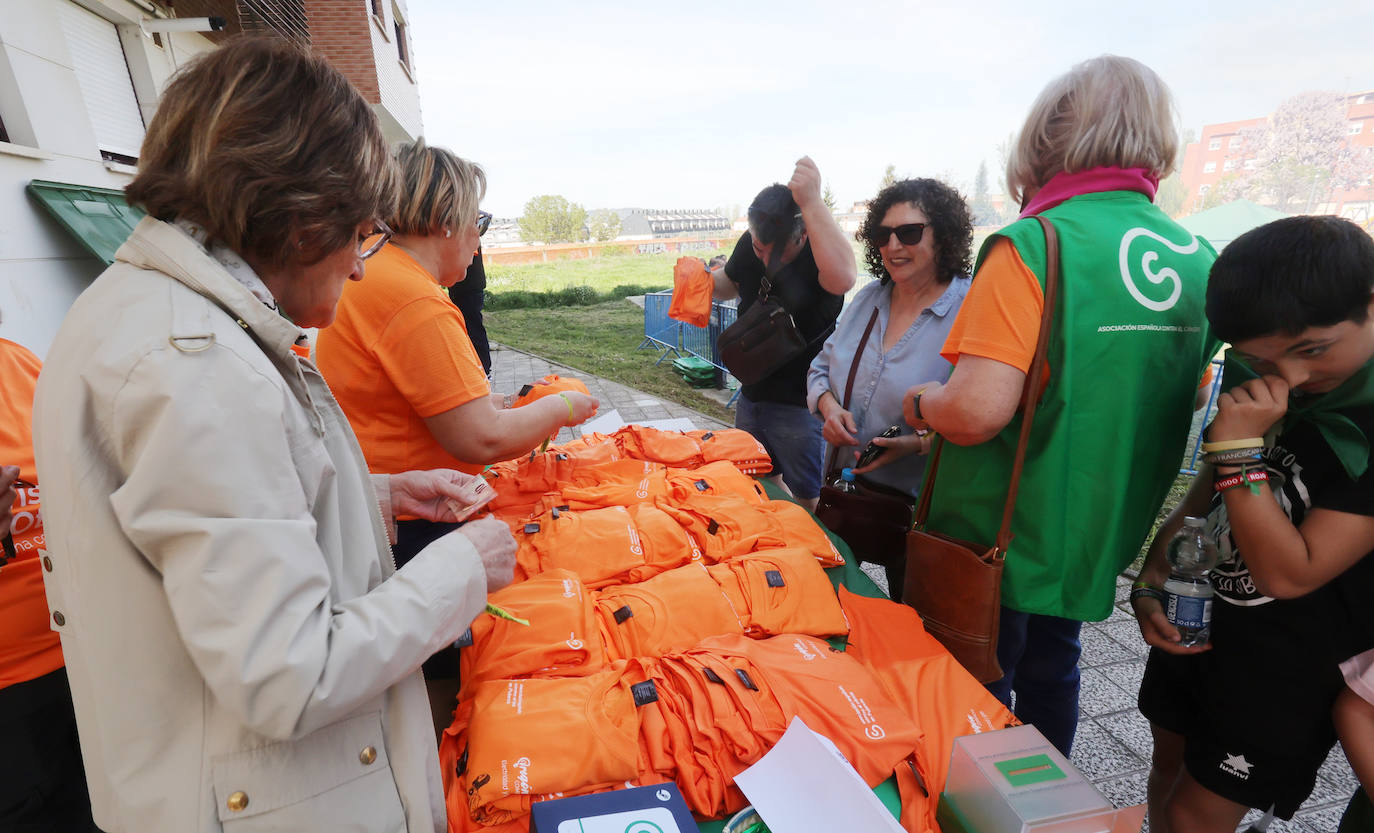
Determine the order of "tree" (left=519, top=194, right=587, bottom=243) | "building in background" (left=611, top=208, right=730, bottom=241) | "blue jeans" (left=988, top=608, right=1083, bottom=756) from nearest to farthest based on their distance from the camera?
"blue jeans" (left=988, top=608, right=1083, bottom=756) → "tree" (left=519, top=194, right=587, bottom=243) → "building in background" (left=611, top=208, right=730, bottom=241)

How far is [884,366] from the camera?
2309 mm

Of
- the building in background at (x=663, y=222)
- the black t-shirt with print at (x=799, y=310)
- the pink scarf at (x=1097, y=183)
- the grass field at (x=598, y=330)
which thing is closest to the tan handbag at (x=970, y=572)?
the pink scarf at (x=1097, y=183)

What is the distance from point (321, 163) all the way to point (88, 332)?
358mm

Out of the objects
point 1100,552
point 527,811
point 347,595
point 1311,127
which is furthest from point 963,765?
point 1311,127

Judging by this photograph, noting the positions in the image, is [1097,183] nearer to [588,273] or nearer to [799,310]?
[799,310]

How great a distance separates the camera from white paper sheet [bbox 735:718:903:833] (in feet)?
4.05

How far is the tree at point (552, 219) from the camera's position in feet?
201

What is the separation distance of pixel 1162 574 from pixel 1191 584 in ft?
0.70

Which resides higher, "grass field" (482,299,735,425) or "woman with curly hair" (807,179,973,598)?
"woman with curly hair" (807,179,973,598)

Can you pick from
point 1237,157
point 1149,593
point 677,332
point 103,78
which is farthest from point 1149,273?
point 1237,157

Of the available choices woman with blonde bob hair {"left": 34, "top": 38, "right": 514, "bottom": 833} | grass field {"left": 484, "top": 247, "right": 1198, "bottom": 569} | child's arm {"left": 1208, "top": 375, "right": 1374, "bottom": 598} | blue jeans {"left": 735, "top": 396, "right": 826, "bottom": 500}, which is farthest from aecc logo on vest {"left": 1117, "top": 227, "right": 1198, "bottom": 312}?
grass field {"left": 484, "top": 247, "right": 1198, "bottom": 569}

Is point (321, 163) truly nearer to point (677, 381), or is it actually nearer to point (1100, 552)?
point (1100, 552)

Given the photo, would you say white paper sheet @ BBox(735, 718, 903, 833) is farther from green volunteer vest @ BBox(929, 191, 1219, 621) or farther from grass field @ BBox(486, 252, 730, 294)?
grass field @ BBox(486, 252, 730, 294)

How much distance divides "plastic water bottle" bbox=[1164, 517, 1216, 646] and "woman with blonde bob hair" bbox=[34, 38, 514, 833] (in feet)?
5.41
